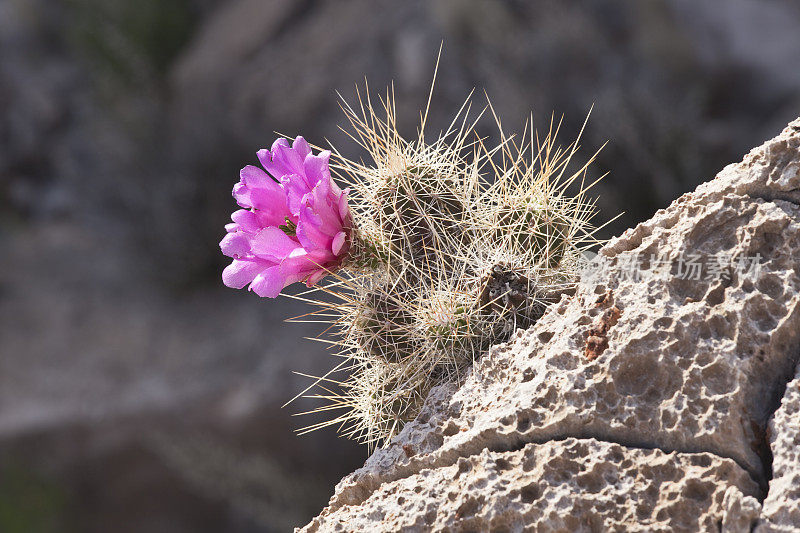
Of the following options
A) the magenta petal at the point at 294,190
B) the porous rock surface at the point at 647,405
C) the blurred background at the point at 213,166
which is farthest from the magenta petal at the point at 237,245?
the blurred background at the point at 213,166

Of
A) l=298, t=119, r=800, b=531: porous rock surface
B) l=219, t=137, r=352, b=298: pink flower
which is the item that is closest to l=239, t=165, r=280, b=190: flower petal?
l=219, t=137, r=352, b=298: pink flower

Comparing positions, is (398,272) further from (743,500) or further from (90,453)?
(90,453)

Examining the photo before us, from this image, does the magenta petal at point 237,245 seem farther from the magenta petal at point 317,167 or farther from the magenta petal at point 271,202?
the magenta petal at point 317,167

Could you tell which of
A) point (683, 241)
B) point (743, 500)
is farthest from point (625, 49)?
point (743, 500)

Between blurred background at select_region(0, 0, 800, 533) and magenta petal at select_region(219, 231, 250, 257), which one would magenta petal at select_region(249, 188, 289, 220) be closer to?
magenta petal at select_region(219, 231, 250, 257)

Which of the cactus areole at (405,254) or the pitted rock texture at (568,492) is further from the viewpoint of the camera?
the cactus areole at (405,254)

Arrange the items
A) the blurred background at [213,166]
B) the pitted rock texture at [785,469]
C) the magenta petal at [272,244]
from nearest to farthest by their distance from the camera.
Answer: the pitted rock texture at [785,469] → the magenta petal at [272,244] → the blurred background at [213,166]

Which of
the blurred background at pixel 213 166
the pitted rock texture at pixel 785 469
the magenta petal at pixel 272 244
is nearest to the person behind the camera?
the pitted rock texture at pixel 785 469

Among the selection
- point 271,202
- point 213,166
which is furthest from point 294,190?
point 213,166
